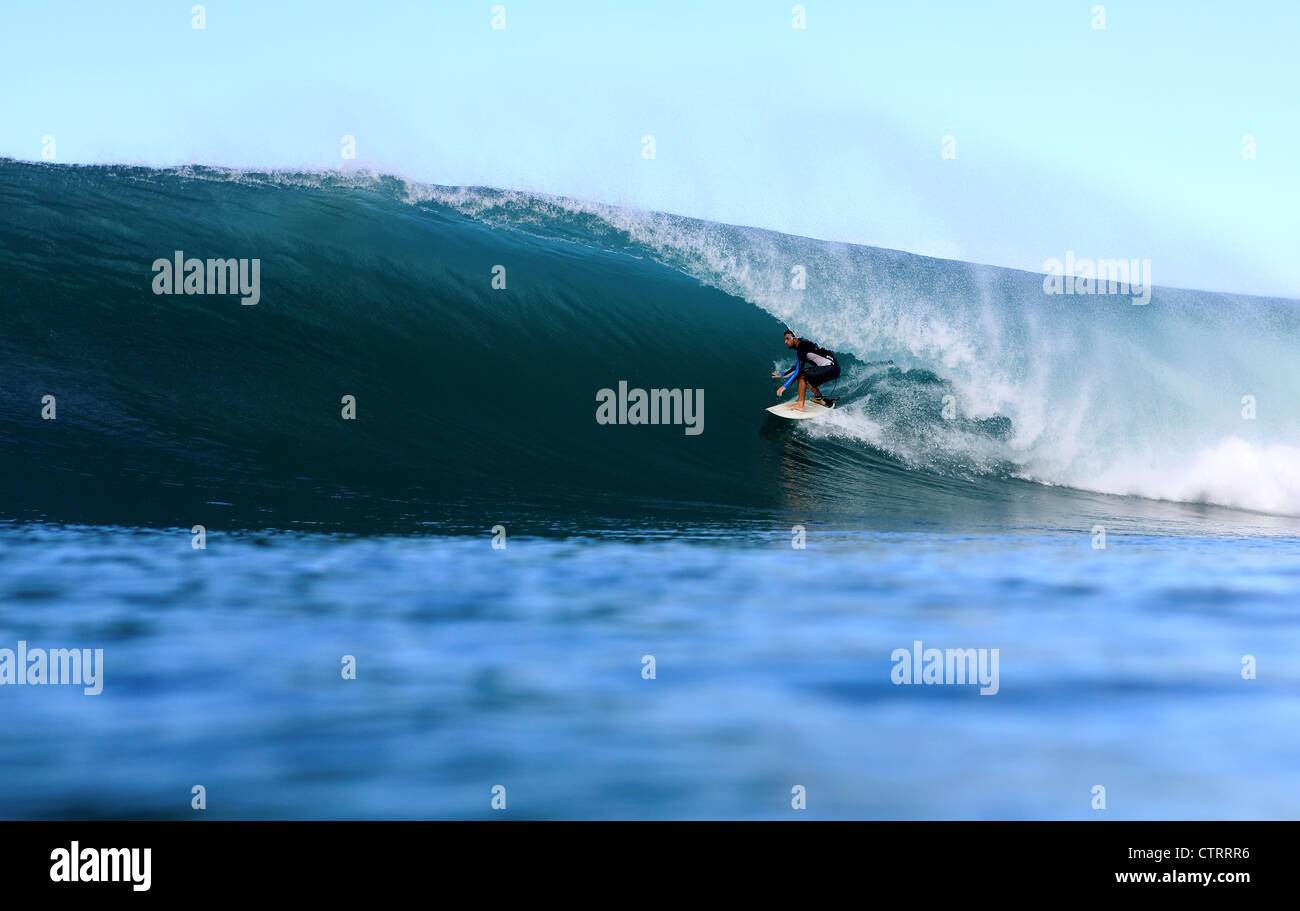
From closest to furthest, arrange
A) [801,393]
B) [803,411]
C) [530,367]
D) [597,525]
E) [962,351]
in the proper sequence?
[597,525] → [801,393] → [803,411] → [530,367] → [962,351]

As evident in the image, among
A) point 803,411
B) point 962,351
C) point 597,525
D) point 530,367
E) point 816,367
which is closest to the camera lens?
point 597,525

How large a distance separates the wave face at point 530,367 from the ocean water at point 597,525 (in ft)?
0.23

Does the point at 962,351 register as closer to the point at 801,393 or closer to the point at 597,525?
the point at 801,393

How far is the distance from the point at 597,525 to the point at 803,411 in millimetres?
4917

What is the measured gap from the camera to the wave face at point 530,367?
369 inches

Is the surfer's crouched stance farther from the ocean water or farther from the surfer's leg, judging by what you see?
the ocean water

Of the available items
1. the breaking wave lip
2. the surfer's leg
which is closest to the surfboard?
the surfer's leg

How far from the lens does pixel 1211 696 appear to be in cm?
468

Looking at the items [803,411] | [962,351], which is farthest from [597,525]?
[962,351]

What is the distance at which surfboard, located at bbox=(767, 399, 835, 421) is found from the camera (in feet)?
41.1

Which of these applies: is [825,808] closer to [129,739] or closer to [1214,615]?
[129,739]

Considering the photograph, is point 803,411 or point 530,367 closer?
point 803,411

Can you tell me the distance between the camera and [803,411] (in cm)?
1251

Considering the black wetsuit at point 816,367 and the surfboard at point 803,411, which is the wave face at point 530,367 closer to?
the surfboard at point 803,411
